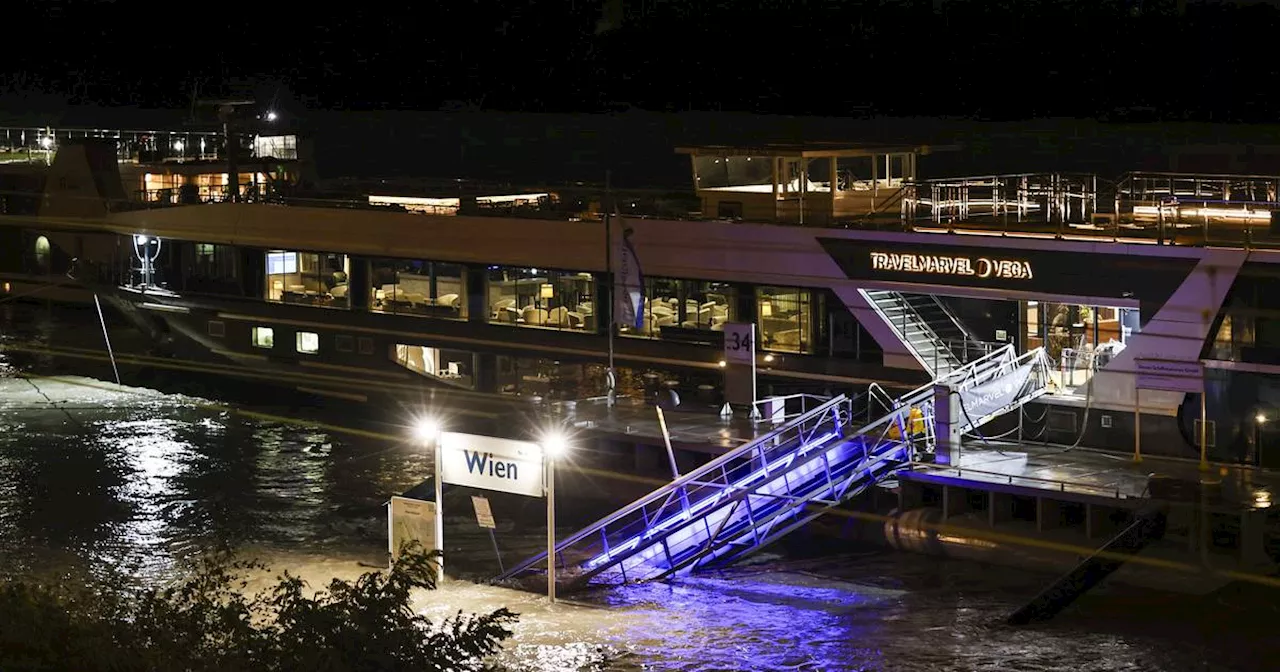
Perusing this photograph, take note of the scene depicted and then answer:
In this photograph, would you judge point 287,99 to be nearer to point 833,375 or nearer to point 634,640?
point 833,375

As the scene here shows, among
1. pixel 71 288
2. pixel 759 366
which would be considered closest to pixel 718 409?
pixel 759 366

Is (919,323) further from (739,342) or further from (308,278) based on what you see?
(308,278)

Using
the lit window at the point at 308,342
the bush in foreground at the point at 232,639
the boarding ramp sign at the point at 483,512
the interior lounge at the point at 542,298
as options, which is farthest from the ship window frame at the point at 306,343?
the bush in foreground at the point at 232,639

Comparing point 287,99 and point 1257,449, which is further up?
point 287,99

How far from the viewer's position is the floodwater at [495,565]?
27.8 meters

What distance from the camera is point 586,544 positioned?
1337 inches

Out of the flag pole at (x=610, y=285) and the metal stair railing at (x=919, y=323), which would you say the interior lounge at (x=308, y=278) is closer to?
the flag pole at (x=610, y=285)

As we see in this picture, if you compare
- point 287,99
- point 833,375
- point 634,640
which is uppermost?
point 287,99

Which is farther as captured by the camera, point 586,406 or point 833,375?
point 586,406

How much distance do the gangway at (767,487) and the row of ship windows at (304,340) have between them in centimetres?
1368

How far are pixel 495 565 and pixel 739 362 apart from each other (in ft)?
28.2

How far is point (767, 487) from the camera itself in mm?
33750

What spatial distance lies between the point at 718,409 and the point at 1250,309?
1128cm

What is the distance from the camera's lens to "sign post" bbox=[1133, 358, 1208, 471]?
34094 mm
